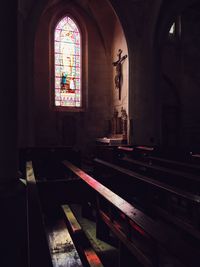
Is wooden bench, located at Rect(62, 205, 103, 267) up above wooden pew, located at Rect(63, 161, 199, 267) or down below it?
below

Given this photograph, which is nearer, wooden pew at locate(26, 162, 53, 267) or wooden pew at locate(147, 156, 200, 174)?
wooden pew at locate(26, 162, 53, 267)

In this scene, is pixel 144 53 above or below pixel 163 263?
above

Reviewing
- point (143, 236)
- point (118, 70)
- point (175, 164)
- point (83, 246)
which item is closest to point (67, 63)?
point (118, 70)

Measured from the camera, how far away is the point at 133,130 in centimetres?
1054

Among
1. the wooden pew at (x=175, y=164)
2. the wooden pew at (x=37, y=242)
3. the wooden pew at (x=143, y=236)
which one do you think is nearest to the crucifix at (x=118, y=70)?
the wooden pew at (x=175, y=164)

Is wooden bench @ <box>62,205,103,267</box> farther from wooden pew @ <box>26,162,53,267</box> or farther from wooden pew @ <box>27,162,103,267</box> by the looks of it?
wooden pew @ <box>26,162,53,267</box>

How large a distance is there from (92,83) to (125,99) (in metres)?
2.48

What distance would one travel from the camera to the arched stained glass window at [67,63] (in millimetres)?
12254

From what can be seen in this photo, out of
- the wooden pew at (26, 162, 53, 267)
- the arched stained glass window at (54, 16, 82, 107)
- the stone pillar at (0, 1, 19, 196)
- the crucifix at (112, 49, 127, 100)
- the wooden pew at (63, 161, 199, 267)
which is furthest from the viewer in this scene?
the arched stained glass window at (54, 16, 82, 107)

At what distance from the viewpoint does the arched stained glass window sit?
12.3 m

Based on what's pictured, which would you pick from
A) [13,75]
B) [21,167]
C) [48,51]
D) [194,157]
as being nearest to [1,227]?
[13,75]

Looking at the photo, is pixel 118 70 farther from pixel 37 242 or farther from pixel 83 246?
pixel 37 242

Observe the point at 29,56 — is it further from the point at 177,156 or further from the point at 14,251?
the point at 14,251

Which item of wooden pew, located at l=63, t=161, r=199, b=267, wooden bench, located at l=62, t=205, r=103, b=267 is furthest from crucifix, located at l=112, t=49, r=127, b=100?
wooden bench, located at l=62, t=205, r=103, b=267
